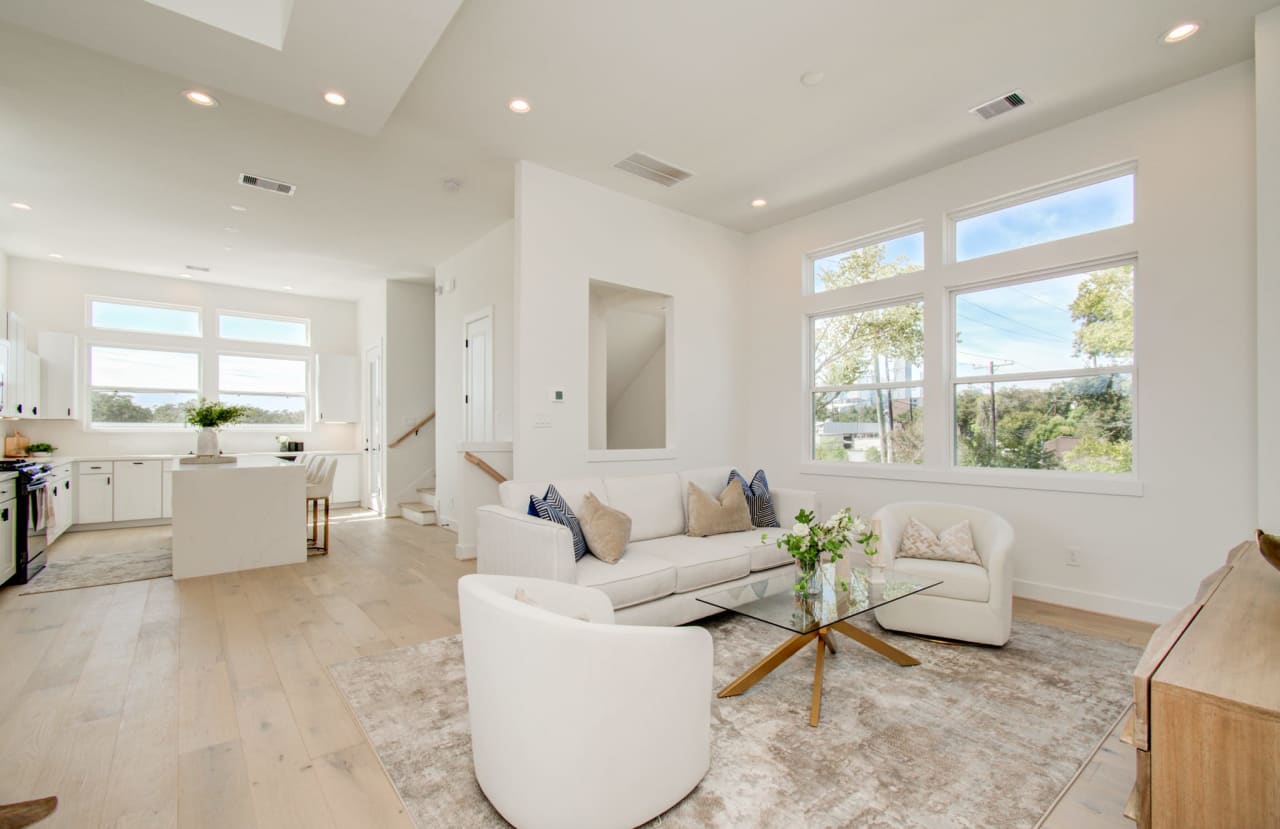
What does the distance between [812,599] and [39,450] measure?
8.60m

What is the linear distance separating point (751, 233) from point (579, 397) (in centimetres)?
279

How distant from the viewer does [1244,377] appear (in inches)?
127

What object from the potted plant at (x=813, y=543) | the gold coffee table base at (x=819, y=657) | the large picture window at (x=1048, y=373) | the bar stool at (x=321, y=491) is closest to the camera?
the gold coffee table base at (x=819, y=657)

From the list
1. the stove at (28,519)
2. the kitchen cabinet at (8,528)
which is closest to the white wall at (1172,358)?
the kitchen cabinet at (8,528)

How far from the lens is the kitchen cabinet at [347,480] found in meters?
8.58

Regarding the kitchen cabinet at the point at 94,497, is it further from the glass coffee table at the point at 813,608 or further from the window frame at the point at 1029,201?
the window frame at the point at 1029,201

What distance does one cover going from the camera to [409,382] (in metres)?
7.88

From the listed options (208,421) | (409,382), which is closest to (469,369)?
(409,382)

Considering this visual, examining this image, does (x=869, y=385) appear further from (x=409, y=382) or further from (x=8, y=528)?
(x=8, y=528)

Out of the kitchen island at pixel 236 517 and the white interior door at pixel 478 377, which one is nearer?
the kitchen island at pixel 236 517

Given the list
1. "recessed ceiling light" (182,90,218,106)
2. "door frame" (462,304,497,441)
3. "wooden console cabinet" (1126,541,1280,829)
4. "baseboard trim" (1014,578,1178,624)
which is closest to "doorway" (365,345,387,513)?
"door frame" (462,304,497,441)

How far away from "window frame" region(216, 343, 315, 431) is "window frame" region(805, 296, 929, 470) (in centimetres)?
743

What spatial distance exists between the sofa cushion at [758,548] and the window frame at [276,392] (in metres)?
7.43

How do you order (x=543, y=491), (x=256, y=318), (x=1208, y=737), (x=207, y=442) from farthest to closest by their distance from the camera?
(x=256, y=318), (x=207, y=442), (x=543, y=491), (x=1208, y=737)
